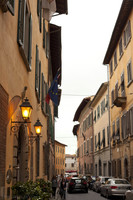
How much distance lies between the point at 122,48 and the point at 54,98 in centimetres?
1384

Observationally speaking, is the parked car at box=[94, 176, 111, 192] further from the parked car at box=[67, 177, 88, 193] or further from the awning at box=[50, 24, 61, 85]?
the awning at box=[50, 24, 61, 85]

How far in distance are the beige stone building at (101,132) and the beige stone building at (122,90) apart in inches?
91.1

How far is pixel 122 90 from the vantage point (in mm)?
25375

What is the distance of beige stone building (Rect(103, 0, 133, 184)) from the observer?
878 inches

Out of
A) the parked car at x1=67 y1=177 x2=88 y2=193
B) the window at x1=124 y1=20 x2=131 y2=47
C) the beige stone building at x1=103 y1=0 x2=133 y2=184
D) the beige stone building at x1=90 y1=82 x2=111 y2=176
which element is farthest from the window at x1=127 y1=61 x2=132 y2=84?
the parked car at x1=67 y1=177 x2=88 y2=193

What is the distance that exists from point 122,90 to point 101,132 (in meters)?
11.2

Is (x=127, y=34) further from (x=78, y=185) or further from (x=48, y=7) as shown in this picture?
(x=78, y=185)

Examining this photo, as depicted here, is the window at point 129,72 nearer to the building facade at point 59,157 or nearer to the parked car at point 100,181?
the parked car at point 100,181

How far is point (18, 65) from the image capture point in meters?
7.85

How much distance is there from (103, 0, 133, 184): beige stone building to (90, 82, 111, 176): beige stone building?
2313 millimetres

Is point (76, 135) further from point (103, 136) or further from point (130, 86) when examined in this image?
point (130, 86)

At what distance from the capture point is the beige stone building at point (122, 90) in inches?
878

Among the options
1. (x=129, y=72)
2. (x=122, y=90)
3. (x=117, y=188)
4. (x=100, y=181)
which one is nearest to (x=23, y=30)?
(x=117, y=188)

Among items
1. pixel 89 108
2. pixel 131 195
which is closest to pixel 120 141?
pixel 131 195
